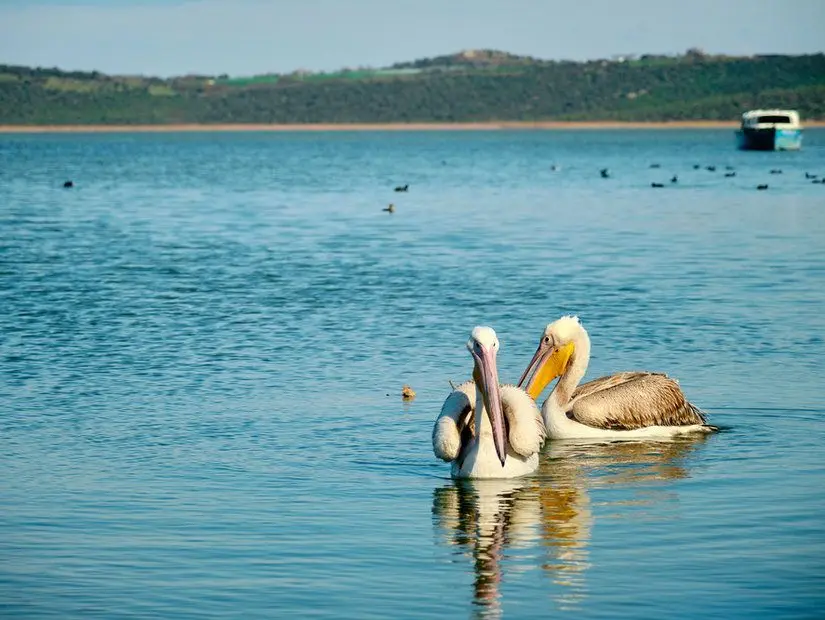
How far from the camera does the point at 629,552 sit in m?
9.71

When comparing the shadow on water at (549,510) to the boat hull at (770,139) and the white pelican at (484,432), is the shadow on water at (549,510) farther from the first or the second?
the boat hull at (770,139)

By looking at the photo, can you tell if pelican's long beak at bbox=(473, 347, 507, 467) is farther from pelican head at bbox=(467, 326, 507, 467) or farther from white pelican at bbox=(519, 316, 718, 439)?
white pelican at bbox=(519, 316, 718, 439)

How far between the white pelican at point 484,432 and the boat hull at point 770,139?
8213 centimetres

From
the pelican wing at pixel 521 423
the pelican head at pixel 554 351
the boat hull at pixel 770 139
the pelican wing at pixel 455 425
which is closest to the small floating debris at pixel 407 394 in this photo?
the pelican head at pixel 554 351

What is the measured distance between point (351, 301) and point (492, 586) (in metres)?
13.7

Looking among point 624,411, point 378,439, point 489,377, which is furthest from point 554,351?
point 489,377

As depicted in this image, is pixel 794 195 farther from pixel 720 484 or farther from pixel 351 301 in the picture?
pixel 720 484

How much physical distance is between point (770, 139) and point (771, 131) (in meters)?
1.19

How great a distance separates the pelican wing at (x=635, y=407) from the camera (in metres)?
13.2

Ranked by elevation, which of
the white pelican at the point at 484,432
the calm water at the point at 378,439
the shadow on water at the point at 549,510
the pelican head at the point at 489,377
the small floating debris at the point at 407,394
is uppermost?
the pelican head at the point at 489,377

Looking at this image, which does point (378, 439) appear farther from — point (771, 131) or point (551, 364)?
point (771, 131)

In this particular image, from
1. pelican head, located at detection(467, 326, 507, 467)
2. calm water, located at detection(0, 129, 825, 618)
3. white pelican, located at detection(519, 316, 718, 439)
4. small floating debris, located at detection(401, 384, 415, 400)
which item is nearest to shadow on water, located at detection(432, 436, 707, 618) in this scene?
calm water, located at detection(0, 129, 825, 618)

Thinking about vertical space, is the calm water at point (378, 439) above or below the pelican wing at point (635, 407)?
below

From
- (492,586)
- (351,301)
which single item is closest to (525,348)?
(351,301)
